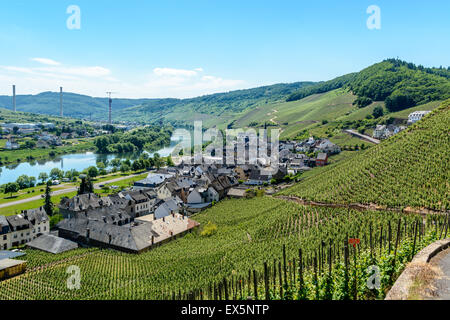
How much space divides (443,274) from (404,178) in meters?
29.3

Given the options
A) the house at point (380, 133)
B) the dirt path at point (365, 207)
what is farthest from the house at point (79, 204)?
the house at point (380, 133)

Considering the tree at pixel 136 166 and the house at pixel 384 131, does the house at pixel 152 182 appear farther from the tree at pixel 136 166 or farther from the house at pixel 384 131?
the house at pixel 384 131

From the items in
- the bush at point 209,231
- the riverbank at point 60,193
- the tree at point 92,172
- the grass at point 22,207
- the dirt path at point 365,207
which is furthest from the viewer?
the tree at point 92,172

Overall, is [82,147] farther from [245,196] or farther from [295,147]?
[245,196]

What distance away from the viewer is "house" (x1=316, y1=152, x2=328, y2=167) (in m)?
80.7

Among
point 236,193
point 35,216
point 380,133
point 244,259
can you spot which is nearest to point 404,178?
point 244,259

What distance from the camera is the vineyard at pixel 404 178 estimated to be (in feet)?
109

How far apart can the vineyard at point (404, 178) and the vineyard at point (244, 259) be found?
12.6 feet

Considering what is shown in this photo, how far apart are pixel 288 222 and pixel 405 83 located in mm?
141361

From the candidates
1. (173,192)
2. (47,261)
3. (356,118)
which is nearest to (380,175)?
(173,192)

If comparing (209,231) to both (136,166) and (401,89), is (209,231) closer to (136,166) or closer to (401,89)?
(136,166)

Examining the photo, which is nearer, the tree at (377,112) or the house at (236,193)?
the house at (236,193)

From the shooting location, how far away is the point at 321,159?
8125 centimetres

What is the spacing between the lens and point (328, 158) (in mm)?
84188
